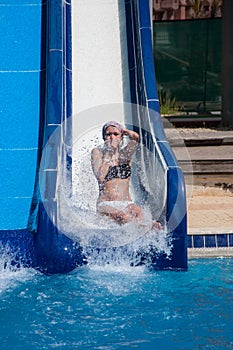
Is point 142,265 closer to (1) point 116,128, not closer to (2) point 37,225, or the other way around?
(2) point 37,225

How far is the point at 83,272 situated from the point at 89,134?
6.06 feet

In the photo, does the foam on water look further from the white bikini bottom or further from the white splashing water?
the white bikini bottom

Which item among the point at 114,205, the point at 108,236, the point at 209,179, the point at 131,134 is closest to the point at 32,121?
the point at 131,134

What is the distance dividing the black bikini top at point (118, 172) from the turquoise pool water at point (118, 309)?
3.01 feet

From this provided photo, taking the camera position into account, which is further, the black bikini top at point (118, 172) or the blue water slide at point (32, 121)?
the black bikini top at point (118, 172)

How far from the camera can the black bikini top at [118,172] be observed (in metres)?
5.76

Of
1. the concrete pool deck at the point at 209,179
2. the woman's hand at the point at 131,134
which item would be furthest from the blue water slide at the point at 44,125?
the concrete pool deck at the point at 209,179

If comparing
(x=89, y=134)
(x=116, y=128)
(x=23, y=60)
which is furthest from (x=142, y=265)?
(x=23, y=60)

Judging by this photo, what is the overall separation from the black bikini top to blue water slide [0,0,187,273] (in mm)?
311

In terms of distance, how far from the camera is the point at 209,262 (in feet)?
17.9

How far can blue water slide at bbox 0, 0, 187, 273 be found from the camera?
5.11m

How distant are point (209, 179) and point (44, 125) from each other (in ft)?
6.79

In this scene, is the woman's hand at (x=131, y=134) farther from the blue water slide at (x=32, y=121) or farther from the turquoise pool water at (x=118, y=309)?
the turquoise pool water at (x=118, y=309)

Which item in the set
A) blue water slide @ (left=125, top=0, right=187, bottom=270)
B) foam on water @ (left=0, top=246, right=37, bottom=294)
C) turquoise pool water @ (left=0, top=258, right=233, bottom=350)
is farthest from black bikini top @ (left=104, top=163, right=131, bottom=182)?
foam on water @ (left=0, top=246, right=37, bottom=294)
